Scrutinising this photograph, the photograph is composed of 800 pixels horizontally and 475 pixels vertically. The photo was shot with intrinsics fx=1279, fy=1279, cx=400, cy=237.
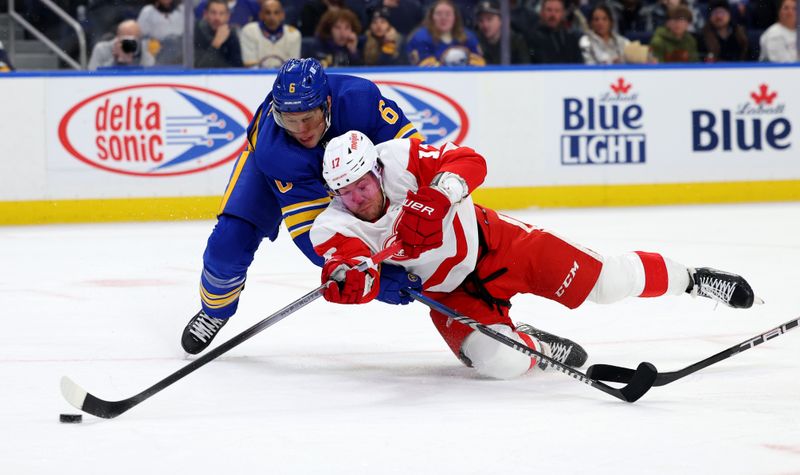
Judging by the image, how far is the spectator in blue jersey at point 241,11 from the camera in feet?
26.1

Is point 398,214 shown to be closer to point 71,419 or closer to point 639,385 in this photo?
point 639,385

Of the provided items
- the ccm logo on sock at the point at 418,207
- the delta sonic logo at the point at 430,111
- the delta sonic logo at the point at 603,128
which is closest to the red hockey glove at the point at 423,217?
the ccm logo on sock at the point at 418,207

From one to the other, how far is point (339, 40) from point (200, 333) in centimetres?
456

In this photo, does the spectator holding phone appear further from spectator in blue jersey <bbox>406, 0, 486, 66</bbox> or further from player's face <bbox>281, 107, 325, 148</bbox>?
player's face <bbox>281, 107, 325, 148</bbox>

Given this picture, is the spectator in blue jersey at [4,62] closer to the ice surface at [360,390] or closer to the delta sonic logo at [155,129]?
the delta sonic logo at [155,129]

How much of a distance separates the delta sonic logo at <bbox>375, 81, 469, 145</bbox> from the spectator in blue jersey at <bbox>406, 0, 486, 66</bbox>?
0.69 feet

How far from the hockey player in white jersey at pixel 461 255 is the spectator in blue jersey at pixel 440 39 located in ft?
15.6

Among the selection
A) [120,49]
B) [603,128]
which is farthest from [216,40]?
[603,128]

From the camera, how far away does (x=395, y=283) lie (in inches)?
133

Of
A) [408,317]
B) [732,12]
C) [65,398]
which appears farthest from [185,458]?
[732,12]

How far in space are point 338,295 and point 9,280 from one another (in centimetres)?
277

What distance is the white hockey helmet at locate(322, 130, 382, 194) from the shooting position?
125 inches

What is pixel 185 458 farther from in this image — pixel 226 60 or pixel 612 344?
pixel 226 60

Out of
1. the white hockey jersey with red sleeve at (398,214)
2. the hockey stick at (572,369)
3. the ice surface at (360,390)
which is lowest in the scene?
the ice surface at (360,390)
